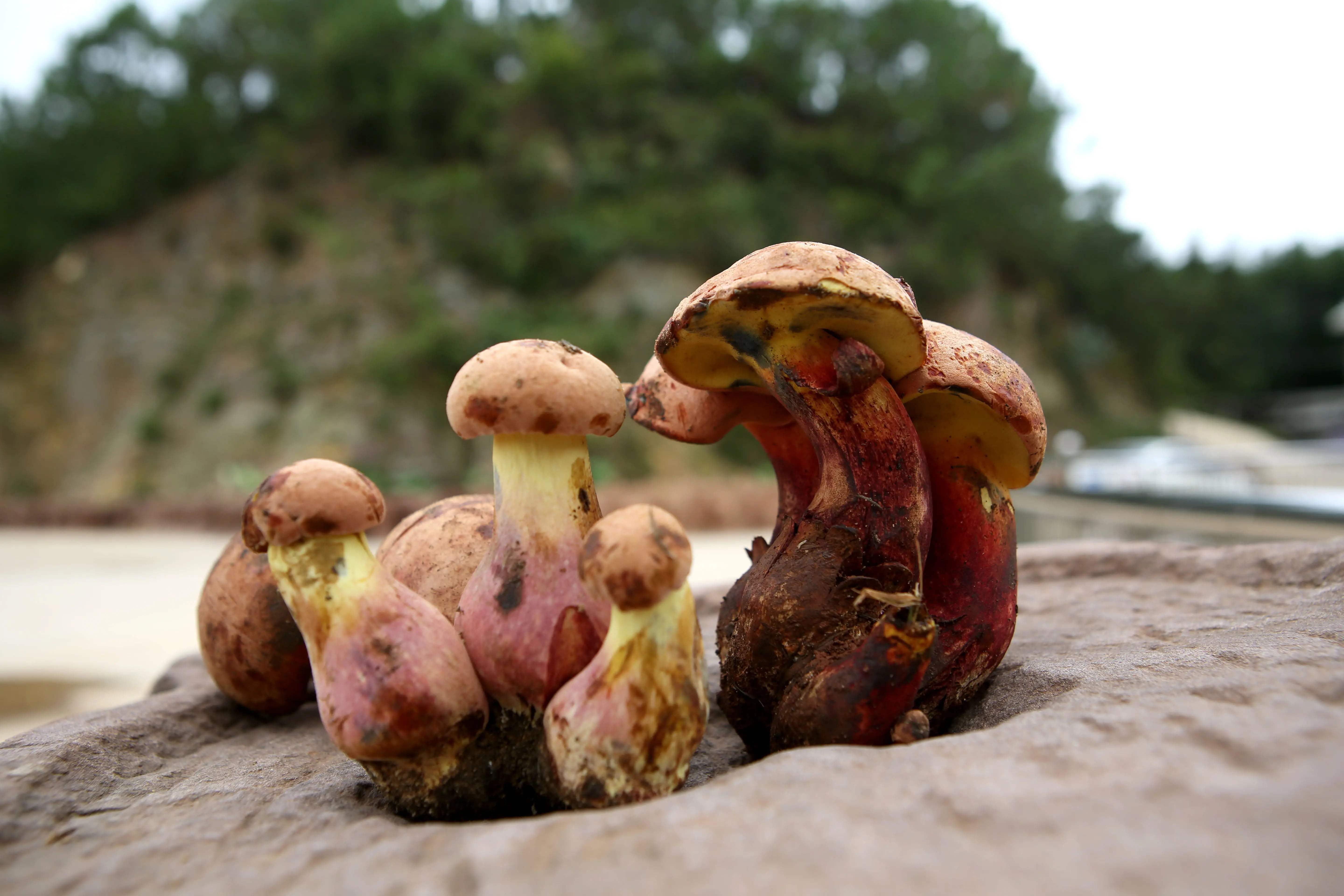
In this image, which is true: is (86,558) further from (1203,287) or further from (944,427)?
(1203,287)

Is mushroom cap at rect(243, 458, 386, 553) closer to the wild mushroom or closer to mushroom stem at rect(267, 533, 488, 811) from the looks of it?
mushroom stem at rect(267, 533, 488, 811)

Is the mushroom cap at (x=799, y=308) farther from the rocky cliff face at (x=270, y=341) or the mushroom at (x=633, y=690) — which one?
the rocky cliff face at (x=270, y=341)

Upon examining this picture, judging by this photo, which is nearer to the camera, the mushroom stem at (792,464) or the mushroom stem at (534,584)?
the mushroom stem at (534,584)

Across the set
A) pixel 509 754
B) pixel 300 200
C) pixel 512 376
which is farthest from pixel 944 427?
pixel 300 200

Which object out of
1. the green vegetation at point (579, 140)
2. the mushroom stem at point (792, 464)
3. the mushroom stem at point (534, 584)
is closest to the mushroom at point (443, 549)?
the mushroom stem at point (534, 584)

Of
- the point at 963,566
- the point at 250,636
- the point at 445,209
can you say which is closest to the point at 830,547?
the point at 963,566

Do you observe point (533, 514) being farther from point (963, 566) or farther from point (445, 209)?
point (445, 209)
